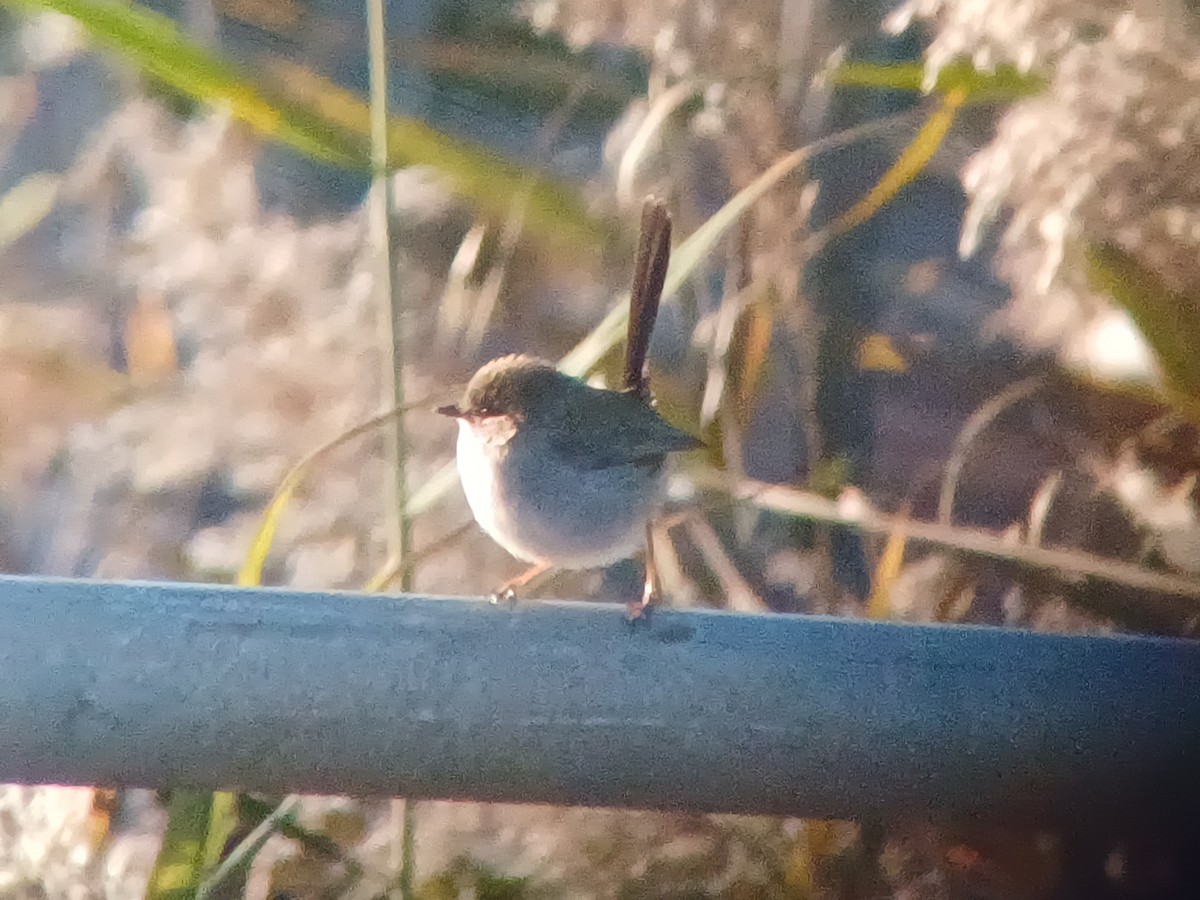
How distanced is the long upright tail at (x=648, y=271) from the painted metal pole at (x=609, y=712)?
341 millimetres

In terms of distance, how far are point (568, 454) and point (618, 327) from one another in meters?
0.14

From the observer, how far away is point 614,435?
0.88m

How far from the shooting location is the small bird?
859 millimetres

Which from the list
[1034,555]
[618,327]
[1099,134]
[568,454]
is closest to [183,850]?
[568,454]

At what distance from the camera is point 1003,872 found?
932 mm

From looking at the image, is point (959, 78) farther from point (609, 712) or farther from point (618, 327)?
point (609, 712)

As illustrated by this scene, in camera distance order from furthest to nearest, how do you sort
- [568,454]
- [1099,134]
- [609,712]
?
1. [568,454]
2. [1099,134]
3. [609,712]

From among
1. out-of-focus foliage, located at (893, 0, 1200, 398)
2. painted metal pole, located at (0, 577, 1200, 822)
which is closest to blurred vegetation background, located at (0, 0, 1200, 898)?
out-of-focus foliage, located at (893, 0, 1200, 398)

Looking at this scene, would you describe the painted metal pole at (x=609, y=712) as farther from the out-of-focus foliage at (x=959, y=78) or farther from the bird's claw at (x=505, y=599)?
the out-of-focus foliage at (x=959, y=78)

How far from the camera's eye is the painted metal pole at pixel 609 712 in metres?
0.59

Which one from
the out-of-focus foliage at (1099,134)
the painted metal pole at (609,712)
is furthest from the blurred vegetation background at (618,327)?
the painted metal pole at (609,712)

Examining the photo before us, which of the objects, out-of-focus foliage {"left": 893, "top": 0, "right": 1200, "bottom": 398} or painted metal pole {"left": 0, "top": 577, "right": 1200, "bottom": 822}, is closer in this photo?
painted metal pole {"left": 0, "top": 577, "right": 1200, "bottom": 822}

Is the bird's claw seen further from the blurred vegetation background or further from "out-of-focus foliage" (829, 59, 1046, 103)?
"out-of-focus foliage" (829, 59, 1046, 103)

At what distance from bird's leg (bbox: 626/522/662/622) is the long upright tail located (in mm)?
168
